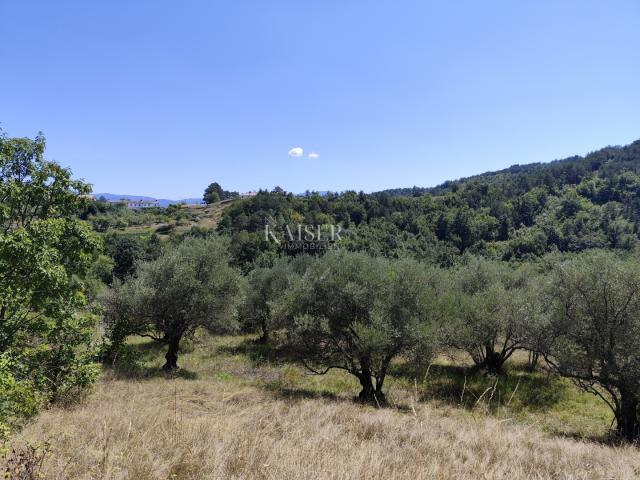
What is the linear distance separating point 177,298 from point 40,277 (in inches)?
468

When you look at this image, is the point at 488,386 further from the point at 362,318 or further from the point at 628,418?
the point at 362,318

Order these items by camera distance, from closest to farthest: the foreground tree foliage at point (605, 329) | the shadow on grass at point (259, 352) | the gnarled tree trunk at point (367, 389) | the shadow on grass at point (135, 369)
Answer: the foreground tree foliage at point (605, 329) → the gnarled tree trunk at point (367, 389) → the shadow on grass at point (135, 369) → the shadow on grass at point (259, 352)

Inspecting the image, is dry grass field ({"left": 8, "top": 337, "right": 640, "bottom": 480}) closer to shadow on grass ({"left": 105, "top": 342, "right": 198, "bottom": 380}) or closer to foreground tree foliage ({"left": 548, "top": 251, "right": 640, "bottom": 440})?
foreground tree foliage ({"left": 548, "top": 251, "right": 640, "bottom": 440})

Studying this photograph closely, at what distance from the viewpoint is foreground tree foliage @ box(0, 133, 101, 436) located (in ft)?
26.3

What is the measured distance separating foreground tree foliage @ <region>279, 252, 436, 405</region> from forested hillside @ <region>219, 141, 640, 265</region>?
6129cm

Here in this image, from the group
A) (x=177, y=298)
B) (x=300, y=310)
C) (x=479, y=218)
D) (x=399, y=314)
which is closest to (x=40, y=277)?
(x=300, y=310)

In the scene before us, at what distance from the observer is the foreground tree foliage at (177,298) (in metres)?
19.8

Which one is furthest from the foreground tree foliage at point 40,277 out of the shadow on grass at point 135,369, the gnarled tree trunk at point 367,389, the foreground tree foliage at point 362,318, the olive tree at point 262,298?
the olive tree at point 262,298

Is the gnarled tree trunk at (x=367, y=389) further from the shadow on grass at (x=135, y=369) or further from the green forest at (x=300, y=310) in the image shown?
the shadow on grass at (x=135, y=369)

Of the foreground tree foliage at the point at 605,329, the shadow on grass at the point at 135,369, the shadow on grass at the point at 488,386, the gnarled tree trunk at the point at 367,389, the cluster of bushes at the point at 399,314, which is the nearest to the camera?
the foreground tree foliage at the point at 605,329

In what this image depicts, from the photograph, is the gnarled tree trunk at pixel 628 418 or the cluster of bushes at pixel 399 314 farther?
the cluster of bushes at pixel 399 314

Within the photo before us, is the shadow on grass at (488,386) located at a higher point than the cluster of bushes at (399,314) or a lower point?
lower

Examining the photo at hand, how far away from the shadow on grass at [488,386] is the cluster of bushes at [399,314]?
1.33 meters

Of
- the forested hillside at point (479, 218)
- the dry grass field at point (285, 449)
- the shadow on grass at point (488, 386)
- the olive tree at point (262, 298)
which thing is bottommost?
the shadow on grass at point (488, 386)
